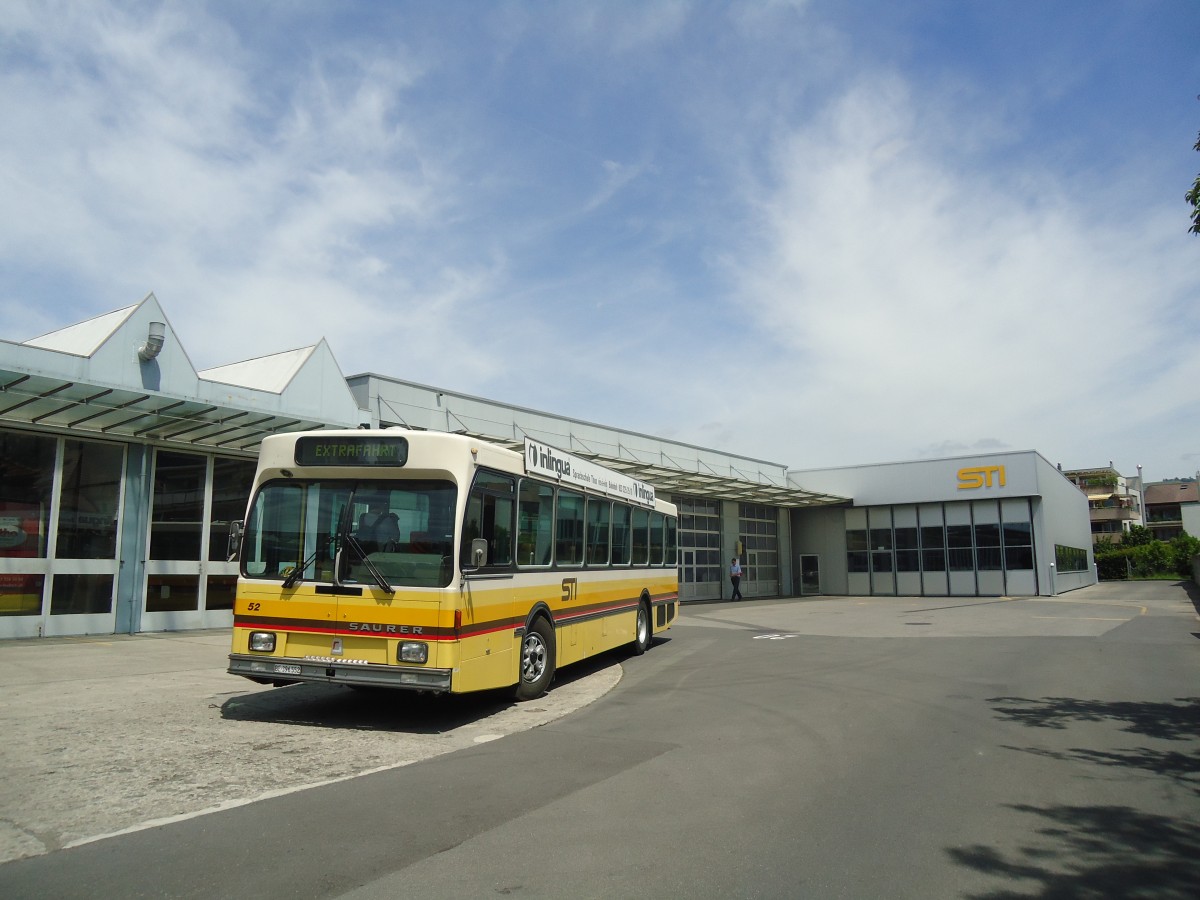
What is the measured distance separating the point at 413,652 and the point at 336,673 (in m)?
0.82

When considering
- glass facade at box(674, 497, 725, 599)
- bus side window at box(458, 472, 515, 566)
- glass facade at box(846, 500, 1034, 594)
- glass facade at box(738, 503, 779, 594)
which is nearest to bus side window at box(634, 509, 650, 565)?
bus side window at box(458, 472, 515, 566)

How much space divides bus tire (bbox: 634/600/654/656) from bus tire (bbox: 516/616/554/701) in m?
4.48

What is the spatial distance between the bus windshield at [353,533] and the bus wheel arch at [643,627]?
23.5 ft

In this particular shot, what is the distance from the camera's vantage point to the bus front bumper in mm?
7836

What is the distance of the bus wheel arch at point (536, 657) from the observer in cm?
977

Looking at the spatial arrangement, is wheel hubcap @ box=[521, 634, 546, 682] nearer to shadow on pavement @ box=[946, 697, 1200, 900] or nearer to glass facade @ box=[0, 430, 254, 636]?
shadow on pavement @ box=[946, 697, 1200, 900]

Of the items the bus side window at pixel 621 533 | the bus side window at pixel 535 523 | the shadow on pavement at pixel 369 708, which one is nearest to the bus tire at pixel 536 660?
the shadow on pavement at pixel 369 708

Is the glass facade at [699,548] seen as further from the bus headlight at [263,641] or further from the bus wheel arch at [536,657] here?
the bus headlight at [263,641]

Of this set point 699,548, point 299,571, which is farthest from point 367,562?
point 699,548

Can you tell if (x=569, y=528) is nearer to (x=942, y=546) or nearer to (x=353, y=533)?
(x=353, y=533)

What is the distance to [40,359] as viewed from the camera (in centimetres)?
1412

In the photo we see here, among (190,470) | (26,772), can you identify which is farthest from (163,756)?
(190,470)

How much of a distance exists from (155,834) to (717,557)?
33089mm

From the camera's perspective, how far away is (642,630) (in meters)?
15.1
